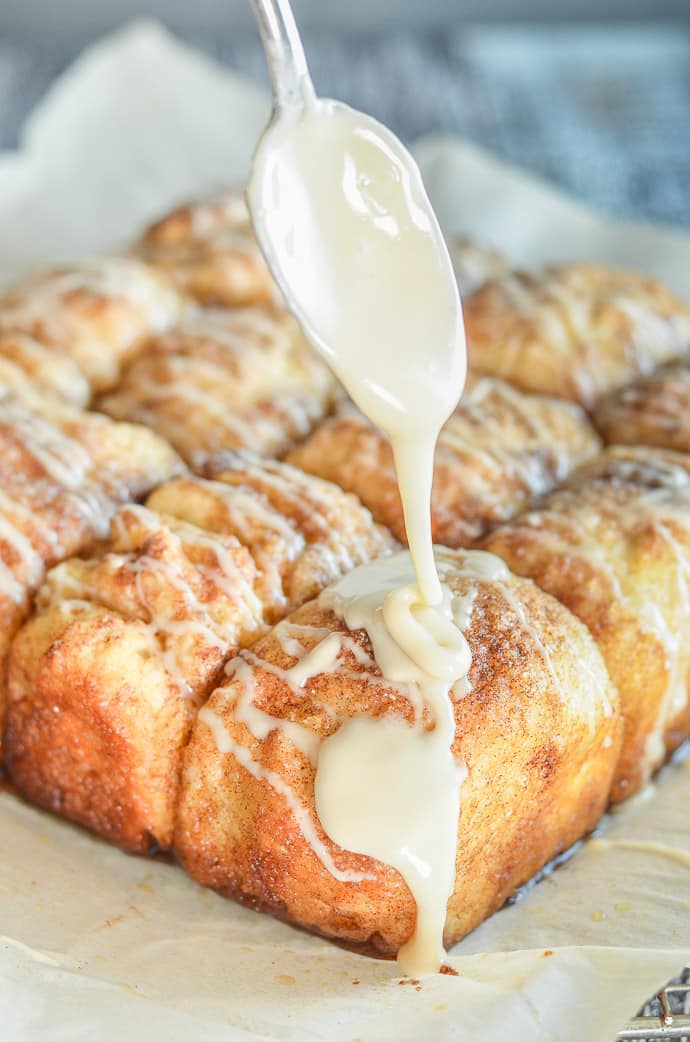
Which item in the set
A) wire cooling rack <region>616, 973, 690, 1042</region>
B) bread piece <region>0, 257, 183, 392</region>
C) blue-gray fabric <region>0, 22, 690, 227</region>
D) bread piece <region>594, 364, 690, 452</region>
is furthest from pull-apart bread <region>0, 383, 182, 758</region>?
blue-gray fabric <region>0, 22, 690, 227</region>

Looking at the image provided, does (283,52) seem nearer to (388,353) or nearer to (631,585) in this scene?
(388,353)

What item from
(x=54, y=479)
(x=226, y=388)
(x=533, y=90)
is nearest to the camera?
(x=54, y=479)

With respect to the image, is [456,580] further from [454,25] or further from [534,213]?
[454,25]

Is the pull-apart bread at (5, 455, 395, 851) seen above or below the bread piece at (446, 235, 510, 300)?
above

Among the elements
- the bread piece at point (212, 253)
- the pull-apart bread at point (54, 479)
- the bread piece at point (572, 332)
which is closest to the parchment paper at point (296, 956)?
the pull-apart bread at point (54, 479)

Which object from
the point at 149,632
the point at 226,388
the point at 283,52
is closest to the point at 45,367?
the point at 226,388

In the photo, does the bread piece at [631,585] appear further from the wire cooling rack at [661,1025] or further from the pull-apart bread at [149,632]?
the wire cooling rack at [661,1025]

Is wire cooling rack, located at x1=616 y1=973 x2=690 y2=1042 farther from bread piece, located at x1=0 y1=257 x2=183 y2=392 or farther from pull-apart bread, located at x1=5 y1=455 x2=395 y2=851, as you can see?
bread piece, located at x1=0 y1=257 x2=183 y2=392
